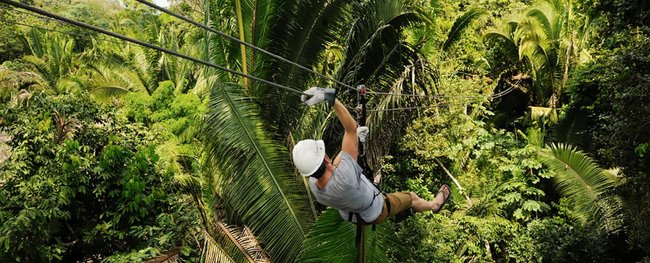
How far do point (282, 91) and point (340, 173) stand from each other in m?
2.75

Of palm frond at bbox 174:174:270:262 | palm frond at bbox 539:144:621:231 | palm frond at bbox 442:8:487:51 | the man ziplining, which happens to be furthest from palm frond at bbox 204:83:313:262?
palm frond at bbox 442:8:487:51

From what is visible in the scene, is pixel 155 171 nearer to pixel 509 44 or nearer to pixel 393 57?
pixel 393 57

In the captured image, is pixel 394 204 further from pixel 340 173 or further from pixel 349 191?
pixel 340 173

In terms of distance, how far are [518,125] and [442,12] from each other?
346 centimetres

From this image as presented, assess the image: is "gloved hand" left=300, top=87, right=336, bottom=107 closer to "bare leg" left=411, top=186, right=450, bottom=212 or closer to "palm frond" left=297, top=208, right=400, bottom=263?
"palm frond" left=297, top=208, right=400, bottom=263

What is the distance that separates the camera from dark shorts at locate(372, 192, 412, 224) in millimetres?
3949

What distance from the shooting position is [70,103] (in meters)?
5.40

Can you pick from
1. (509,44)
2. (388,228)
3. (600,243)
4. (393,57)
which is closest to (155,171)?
(388,228)

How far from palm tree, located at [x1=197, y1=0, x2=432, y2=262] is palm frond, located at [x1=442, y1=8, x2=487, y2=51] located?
434 cm

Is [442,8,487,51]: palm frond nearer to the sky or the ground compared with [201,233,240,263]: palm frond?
nearer to the sky

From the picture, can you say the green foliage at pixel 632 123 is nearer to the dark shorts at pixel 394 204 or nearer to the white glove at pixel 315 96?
the dark shorts at pixel 394 204

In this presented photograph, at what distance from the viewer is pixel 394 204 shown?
4133mm

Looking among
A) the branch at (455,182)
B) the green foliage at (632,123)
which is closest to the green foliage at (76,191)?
the green foliage at (632,123)

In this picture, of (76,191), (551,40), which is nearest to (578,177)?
(551,40)
